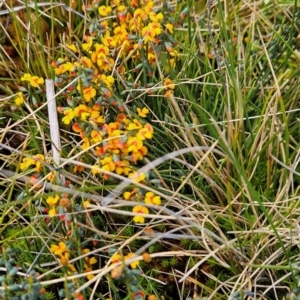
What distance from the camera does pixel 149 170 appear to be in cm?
147

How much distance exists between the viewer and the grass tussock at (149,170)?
1.37 metres

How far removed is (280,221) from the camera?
1.41 m

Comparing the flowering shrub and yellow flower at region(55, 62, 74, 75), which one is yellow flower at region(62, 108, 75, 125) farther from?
yellow flower at region(55, 62, 74, 75)

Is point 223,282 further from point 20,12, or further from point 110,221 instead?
point 20,12

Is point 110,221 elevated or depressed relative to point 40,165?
depressed

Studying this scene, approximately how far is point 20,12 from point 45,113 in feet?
1.65

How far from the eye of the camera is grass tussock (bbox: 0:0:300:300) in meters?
1.37

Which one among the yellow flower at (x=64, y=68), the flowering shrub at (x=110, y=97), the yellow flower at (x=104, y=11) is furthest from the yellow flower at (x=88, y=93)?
the yellow flower at (x=104, y=11)

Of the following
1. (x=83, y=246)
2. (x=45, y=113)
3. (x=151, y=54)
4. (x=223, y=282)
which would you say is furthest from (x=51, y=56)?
(x=223, y=282)

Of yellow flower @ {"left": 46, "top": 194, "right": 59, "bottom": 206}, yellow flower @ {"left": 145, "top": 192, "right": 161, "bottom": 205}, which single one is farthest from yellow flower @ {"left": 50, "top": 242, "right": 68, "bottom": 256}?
yellow flower @ {"left": 145, "top": 192, "right": 161, "bottom": 205}

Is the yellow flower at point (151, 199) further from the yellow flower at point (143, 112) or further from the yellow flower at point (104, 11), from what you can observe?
the yellow flower at point (104, 11)

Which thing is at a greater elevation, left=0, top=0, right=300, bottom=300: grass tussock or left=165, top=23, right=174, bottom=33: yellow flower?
left=165, top=23, right=174, bottom=33: yellow flower

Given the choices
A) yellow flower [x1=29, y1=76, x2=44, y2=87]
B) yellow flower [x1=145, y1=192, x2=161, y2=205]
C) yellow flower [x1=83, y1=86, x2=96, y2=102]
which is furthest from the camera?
yellow flower [x1=29, y1=76, x2=44, y2=87]

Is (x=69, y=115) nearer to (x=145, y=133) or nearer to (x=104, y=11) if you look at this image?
(x=145, y=133)
